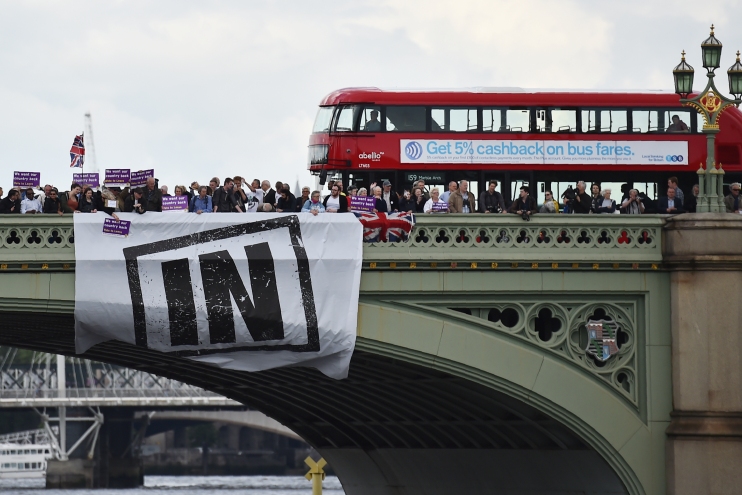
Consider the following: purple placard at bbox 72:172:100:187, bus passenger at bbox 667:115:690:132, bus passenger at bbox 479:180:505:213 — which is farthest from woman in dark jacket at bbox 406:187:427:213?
bus passenger at bbox 667:115:690:132

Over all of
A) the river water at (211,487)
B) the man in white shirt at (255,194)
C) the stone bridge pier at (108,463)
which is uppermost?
the man in white shirt at (255,194)

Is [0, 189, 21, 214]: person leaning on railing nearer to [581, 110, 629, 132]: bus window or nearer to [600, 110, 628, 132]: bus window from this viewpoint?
[581, 110, 629, 132]: bus window

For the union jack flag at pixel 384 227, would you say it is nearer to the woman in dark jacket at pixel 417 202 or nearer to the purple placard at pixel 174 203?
the woman in dark jacket at pixel 417 202

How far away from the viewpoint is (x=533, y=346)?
30.9 metres

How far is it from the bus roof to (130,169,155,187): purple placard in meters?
14.3

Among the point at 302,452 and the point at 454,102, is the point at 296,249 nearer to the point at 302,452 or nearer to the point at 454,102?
the point at 454,102

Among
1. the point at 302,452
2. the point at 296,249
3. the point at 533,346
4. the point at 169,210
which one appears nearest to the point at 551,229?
the point at 533,346

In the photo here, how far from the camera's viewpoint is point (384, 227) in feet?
100

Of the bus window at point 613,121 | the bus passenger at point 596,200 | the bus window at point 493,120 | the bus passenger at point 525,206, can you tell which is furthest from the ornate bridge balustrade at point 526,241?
the bus window at point 613,121

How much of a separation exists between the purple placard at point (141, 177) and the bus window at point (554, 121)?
15.8 meters

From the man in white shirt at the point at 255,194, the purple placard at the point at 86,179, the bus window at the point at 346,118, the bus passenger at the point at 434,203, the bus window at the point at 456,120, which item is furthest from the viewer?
the bus window at the point at 346,118

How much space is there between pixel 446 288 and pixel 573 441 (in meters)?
6.11

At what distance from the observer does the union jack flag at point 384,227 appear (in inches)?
1200

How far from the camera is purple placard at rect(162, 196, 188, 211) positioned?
29.9 metres
